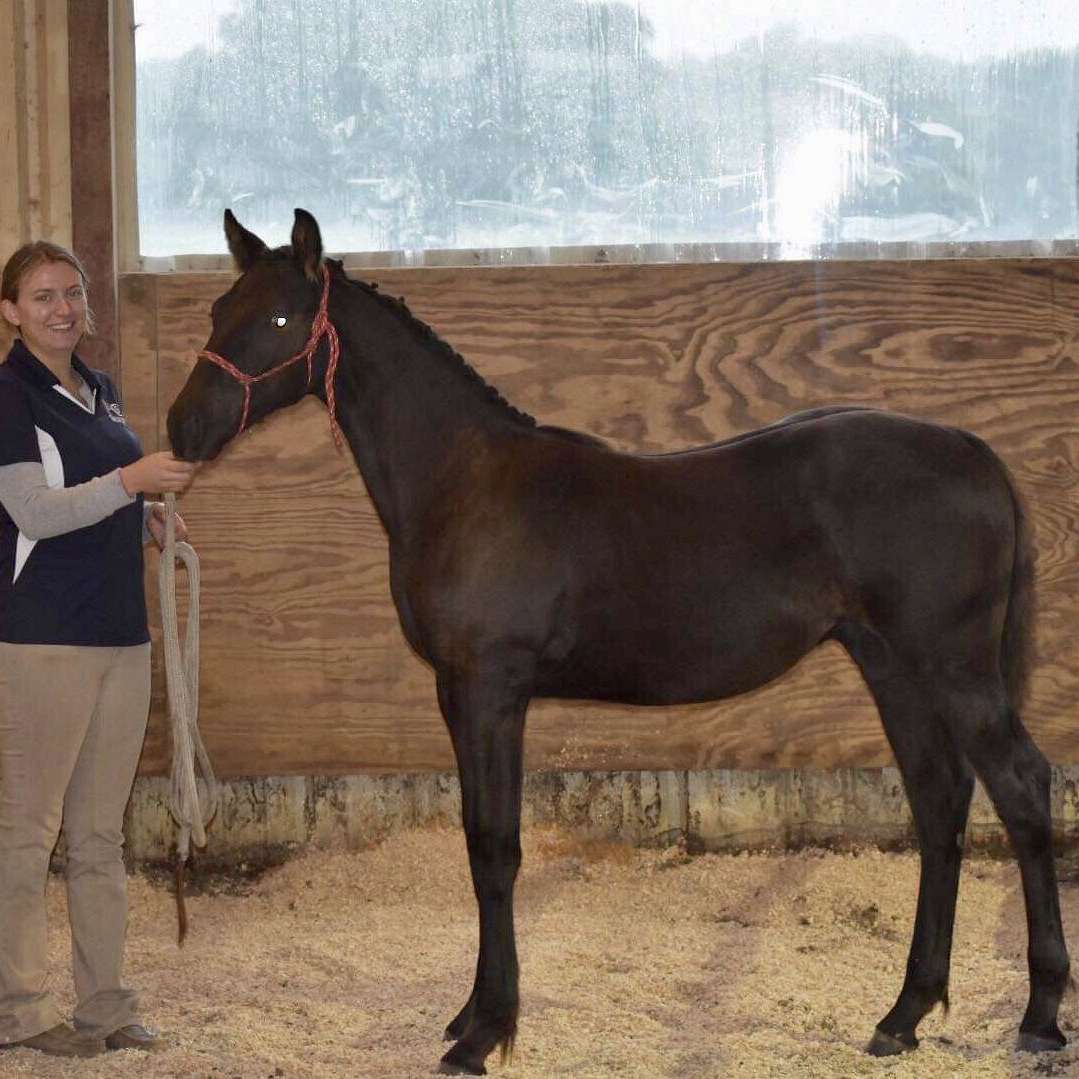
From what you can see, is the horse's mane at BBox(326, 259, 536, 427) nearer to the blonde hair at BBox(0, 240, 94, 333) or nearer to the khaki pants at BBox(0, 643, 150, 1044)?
the blonde hair at BBox(0, 240, 94, 333)

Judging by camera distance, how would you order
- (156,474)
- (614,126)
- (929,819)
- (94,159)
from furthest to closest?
(614,126)
(94,159)
(929,819)
(156,474)

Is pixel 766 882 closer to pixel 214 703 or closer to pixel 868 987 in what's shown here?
pixel 868 987

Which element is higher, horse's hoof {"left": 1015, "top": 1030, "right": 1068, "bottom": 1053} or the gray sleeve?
the gray sleeve

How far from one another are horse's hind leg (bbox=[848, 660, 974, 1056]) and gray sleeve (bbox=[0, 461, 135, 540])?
5.46ft

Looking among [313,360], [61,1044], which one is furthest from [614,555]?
[61,1044]

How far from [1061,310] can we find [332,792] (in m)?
2.69

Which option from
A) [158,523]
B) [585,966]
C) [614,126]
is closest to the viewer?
[158,523]

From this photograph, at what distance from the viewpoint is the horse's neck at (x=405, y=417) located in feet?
9.46

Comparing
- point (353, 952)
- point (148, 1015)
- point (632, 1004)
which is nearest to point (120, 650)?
point (148, 1015)

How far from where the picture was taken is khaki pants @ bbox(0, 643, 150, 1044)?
2.78 m

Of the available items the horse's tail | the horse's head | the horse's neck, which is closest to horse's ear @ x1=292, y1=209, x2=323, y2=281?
the horse's head

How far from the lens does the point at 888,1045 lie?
9.33ft

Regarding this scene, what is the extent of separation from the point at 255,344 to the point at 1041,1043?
221cm

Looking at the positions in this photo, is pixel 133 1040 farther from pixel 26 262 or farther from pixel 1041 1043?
pixel 1041 1043
